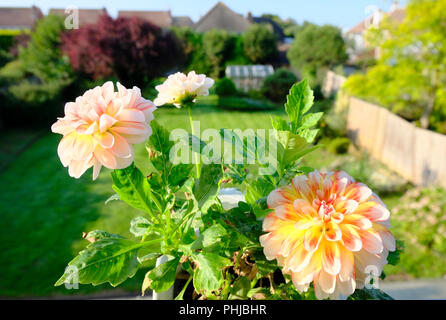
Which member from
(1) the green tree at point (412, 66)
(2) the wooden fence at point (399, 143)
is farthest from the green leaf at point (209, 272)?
(1) the green tree at point (412, 66)

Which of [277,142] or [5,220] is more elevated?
[277,142]

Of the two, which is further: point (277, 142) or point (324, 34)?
point (324, 34)

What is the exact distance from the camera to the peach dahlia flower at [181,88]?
619mm

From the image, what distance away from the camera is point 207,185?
50 centimetres

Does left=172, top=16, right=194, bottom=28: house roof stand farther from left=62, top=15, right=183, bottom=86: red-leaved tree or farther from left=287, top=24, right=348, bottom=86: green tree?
left=62, top=15, right=183, bottom=86: red-leaved tree

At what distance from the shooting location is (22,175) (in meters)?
4.90

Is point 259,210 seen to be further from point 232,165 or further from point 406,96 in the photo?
point 406,96

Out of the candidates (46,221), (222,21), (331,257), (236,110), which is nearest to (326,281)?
(331,257)

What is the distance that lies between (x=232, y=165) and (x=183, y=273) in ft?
0.90

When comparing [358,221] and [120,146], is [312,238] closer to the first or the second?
[358,221]

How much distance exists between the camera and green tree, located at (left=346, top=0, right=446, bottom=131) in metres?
5.95

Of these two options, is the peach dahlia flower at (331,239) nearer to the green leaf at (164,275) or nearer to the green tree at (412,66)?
the green leaf at (164,275)

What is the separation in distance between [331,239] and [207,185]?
0.59 ft
